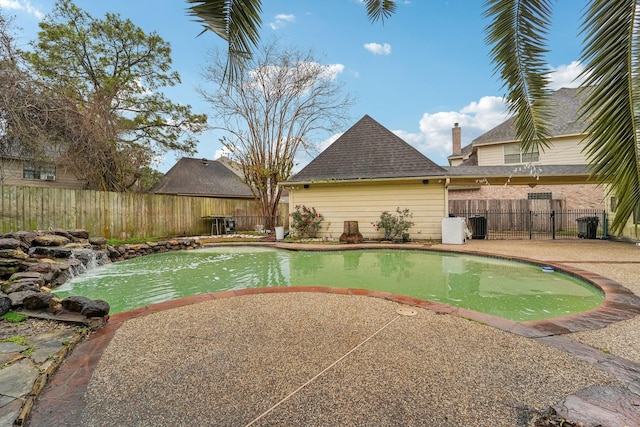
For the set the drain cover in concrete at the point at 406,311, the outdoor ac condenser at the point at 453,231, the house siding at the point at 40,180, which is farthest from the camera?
the house siding at the point at 40,180

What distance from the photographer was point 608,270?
5.34 metres

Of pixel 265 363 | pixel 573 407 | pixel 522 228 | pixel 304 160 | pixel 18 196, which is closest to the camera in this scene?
pixel 573 407

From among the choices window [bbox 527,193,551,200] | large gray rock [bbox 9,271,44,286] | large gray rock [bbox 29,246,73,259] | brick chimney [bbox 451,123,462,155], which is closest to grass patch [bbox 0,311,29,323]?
large gray rock [bbox 9,271,44,286]

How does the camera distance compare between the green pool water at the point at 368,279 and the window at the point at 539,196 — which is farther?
the window at the point at 539,196

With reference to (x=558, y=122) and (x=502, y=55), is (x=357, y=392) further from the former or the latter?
(x=558, y=122)

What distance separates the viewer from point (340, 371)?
6.93 feet

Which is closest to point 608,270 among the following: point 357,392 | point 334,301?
point 334,301

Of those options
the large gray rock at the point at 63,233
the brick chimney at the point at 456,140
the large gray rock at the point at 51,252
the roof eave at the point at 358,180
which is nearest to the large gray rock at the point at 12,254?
the large gray rock at the point at 51,252

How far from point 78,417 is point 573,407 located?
109 inches

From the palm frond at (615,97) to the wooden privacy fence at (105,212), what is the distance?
38.0 ft

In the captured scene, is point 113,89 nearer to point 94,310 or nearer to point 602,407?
point 94,310

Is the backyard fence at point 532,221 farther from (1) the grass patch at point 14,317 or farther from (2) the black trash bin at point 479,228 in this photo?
(1) the grass patch at point 14,317

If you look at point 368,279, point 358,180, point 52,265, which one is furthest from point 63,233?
point 358,180

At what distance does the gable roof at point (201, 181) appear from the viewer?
64.2 ft
